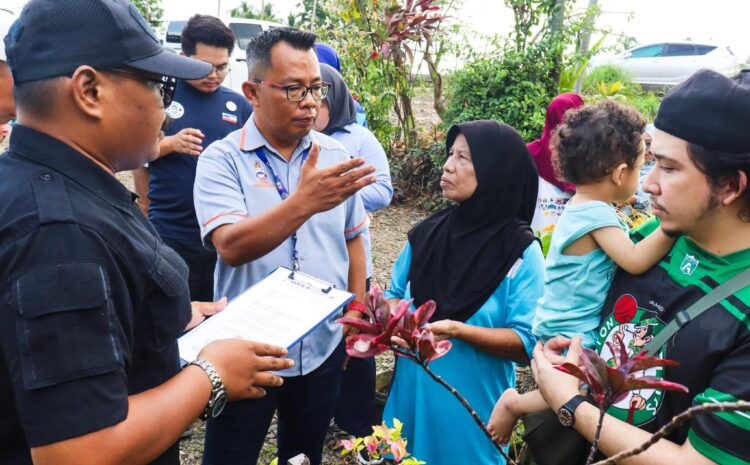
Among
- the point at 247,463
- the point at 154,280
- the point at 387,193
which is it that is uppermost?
the point at 154,280

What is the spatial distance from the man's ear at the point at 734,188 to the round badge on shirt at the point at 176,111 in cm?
276

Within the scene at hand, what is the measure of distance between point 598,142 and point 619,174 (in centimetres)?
13

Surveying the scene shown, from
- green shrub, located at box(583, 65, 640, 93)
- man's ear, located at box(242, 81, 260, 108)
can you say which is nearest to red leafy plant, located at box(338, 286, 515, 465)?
man's ear, located at box(242, 81, 260, 108)

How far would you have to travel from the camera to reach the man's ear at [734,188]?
46.2 inches

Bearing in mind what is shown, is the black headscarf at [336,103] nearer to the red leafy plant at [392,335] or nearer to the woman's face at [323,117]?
the woman's face at [323,117]

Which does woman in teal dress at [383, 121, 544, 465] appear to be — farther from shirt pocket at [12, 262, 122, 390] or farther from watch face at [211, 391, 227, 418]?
shirt pocket at [12, 262, 122, 390]

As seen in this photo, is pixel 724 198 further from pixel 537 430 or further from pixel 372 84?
pixel 372 84

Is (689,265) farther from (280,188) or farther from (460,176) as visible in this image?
(280,188)

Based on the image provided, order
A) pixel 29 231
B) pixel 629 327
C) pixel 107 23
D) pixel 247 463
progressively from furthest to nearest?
1. pixel 247 463
2. pixel 629 327
3. pixel 107 23
4. pixel 29 231

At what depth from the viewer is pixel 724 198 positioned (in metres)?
1.20

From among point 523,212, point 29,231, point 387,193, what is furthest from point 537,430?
point 387,193

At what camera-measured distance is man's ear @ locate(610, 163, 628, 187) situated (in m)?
1.76

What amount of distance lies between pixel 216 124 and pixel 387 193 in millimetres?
1074

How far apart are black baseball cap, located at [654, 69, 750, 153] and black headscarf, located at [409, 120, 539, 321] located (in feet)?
2.77
